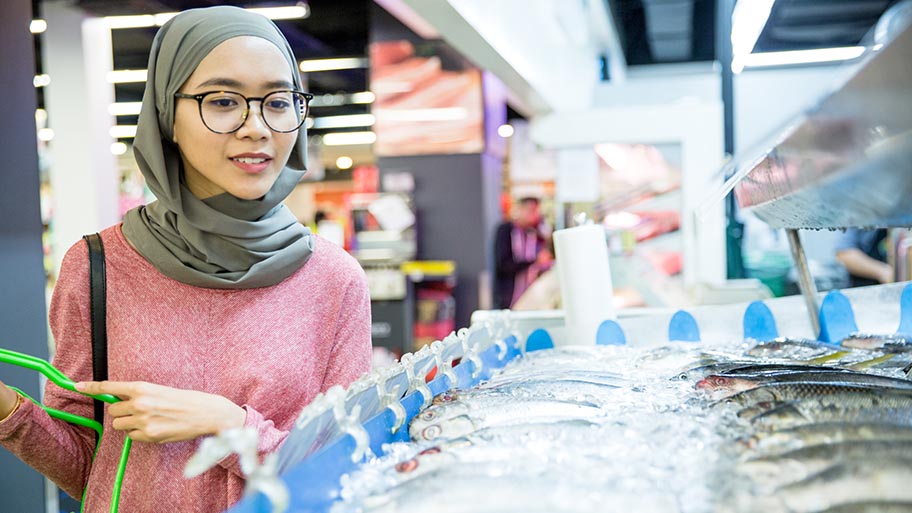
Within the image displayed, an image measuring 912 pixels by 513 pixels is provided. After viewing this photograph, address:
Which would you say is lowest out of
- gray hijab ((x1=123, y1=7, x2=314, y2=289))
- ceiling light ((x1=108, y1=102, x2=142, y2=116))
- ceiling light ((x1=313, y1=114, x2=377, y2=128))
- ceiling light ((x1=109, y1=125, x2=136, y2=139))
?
gray hijab ((x1=123, y1=7, x2=314, y2=289))

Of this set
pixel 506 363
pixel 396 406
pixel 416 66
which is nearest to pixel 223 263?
pixel 396 406

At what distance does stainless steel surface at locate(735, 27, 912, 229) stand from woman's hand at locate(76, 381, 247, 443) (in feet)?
3.01

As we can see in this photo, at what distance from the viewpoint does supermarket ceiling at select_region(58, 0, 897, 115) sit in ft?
11.1

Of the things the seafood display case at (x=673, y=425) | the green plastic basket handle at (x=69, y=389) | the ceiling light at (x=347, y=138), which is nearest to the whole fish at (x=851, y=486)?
the seafood display case at (x=673, y=425)

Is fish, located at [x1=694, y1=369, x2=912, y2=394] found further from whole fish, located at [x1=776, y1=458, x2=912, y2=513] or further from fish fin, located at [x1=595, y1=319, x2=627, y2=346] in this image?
fish fin, located at [x1=595, y1=319, x2=627, y2=346]

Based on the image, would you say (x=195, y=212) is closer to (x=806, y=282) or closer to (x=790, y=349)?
(x=790, y=349)

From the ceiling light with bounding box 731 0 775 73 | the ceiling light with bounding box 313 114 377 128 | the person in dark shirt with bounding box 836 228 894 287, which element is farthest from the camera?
the ceiling light with bounding box 313 114 377 128

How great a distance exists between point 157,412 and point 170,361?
0.26 meters

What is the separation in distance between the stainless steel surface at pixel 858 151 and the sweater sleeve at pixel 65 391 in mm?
1199

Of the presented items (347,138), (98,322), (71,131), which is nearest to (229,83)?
(98,322)

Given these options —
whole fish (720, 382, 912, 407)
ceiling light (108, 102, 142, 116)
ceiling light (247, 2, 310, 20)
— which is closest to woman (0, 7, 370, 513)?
whole fish (720, 382, 912, 407)

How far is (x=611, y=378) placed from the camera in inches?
50.1

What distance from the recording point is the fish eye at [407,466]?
86 cm

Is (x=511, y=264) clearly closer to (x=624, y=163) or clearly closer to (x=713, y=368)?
(x=624, y=163)
